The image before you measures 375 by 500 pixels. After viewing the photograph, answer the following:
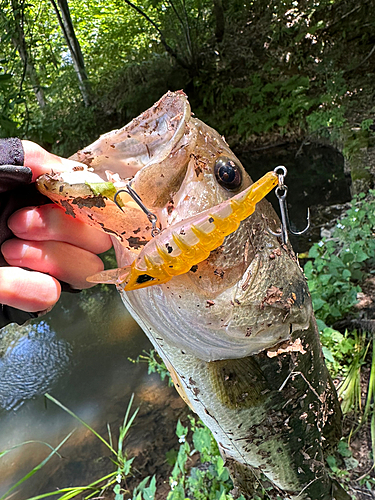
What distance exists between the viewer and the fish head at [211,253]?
2.54 feet

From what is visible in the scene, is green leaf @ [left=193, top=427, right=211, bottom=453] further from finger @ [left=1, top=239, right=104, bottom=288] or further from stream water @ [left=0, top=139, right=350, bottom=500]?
finger @ [left=1, top=239, right=104, bottom=288]

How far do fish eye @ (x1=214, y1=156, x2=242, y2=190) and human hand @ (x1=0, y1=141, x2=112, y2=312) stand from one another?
1.12 feet

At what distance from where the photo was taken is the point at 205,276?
81 centimetres

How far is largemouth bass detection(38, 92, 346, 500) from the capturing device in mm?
773

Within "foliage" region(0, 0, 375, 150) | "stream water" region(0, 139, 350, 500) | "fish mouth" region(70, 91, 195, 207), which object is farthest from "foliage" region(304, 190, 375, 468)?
"foliage" region(0, 0, 375, 150)

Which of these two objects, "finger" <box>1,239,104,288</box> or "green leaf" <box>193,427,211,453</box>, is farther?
"green leaf" <box>193,427,211,453</box>

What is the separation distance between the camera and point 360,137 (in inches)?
210

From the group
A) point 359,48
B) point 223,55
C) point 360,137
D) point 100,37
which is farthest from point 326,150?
point 100,37

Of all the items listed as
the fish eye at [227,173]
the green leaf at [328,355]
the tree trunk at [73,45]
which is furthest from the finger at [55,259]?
the tree trunk at [73,45]

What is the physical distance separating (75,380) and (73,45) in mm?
7500

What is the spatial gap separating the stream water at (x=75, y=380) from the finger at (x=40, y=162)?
259 centimetres

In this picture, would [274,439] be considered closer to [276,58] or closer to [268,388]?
[268,388]

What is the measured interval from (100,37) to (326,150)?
23.5 ft

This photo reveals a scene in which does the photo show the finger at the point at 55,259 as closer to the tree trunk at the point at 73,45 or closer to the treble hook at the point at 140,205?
the treble hook at the point at 140,205
